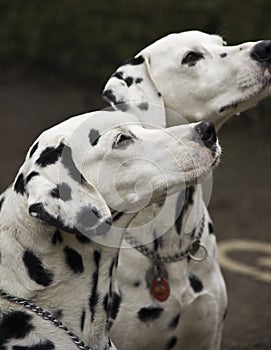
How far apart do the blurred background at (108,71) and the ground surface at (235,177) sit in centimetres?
1

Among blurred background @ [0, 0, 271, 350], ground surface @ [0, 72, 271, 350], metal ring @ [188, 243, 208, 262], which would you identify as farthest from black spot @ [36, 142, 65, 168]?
blurred background @ [0, 0, 271, 350]

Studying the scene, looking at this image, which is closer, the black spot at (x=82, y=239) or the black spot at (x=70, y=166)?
the black spot at (x=70, y=166)

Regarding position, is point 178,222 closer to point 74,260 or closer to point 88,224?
point 74,260

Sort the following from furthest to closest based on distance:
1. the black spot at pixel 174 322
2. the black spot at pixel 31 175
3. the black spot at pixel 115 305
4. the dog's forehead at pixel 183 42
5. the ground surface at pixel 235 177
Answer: the ground surface at pixel 235 177, the dog's forehead at pixel 183 42, the black spot at pixel 174 322, the black spot at pixel 115 305, the black spot at pixel 31 175

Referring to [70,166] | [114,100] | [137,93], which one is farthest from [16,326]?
[137,93]

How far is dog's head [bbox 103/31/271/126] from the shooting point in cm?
499

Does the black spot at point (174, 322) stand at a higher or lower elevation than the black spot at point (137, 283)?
lower

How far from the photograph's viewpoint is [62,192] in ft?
12.3

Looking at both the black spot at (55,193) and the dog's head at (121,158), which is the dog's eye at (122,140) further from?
the black spot at (55,193)

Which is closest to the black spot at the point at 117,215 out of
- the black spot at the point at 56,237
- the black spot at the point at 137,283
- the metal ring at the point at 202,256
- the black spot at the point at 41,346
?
the black spot at the point at 56,237

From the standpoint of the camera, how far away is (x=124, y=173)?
4062 millimetres

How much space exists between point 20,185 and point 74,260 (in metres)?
0.40

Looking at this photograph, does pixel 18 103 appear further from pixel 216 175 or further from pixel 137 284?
pixel 137 284

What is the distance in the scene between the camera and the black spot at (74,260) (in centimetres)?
402
